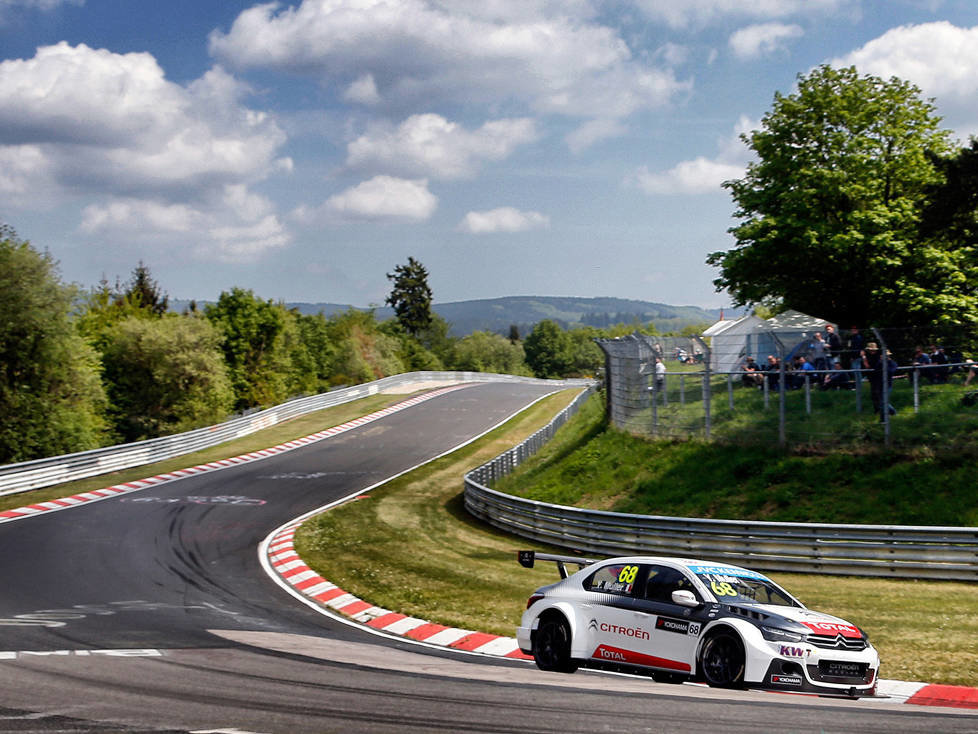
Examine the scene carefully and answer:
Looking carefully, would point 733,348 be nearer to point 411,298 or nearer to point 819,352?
point 819,352

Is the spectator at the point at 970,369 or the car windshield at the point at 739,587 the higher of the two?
the spectator at the point at 970,369

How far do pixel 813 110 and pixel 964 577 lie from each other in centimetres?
2262

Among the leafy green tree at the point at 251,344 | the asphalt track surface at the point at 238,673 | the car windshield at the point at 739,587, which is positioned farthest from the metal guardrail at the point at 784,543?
the leafy green tree at the point at 251,344

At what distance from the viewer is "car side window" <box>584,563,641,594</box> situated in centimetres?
1128

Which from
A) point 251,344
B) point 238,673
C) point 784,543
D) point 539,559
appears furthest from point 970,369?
point 251,344

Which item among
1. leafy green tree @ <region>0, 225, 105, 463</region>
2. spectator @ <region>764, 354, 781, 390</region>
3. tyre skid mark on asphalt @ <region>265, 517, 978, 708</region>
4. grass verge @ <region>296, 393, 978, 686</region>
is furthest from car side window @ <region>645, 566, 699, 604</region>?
leafy green tree @ <region>0, 225, 105, 463</region>

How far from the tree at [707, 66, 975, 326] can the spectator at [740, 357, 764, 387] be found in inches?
342

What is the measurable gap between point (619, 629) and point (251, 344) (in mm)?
89565

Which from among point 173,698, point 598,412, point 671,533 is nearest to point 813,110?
point 598,412

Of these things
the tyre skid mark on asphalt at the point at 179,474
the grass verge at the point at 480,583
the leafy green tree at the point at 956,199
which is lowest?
the grass verge at the point at 480,583

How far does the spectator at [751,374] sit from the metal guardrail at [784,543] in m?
5.58

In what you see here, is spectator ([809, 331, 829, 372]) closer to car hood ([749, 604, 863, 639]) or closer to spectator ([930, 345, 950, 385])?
spectator ([930, 345, 950, 385])

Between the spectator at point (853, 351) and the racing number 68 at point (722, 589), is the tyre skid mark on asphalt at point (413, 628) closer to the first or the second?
the racing number 68 at point (722, 589)

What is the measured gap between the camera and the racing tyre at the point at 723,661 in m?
9.91
